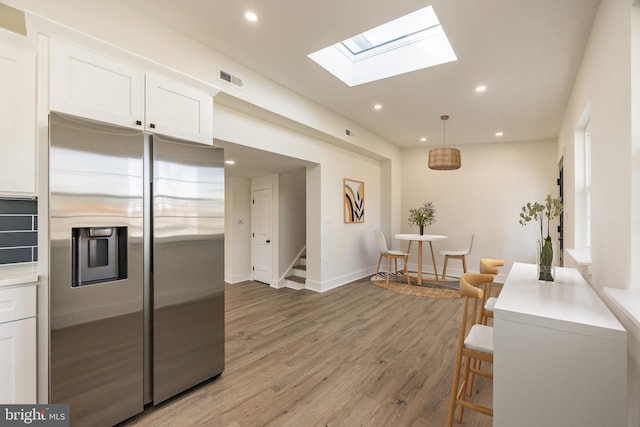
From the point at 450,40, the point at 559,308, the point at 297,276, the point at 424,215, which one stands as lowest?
the point at 297,276

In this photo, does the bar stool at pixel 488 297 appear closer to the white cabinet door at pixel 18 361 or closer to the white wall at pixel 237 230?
the white cabinet door at pixel 18 361

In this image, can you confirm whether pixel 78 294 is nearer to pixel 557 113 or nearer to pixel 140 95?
pixel 140 95

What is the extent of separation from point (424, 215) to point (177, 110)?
514 cm

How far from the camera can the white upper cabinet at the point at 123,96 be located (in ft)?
5.63

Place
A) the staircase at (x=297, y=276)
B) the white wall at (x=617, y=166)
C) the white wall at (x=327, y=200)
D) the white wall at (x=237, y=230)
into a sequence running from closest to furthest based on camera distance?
the white wall at (x=617, y=166) < the white wall at (x=327, y=200) < the staircase at (x=297, y=276) < the white wall at (x=237, y=230)

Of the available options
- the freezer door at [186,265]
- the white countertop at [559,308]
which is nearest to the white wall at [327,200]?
the freezer door at [186,265]

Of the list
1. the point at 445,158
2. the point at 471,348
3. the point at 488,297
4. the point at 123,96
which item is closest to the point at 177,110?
the point at 123,96

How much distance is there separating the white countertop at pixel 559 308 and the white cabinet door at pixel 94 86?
2.49 metres

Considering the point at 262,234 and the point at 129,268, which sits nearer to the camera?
the point at 129,268

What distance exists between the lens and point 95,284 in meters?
1.75

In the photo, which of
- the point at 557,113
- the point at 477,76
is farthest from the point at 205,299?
the point at 557,113

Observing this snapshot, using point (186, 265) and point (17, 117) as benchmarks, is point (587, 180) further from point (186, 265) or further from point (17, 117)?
point (17, 117)

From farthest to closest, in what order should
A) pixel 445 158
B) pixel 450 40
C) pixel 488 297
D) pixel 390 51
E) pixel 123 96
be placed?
pixel 445 158 → pixel 390 51 → pixel 450 40 → pixel 488 297 → pixel 123 96

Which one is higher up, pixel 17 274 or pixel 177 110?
pixel 177 110
